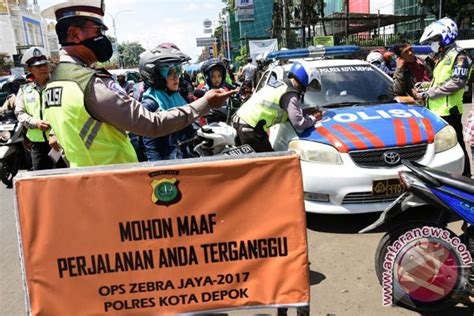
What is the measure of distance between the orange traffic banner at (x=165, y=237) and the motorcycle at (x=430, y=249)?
3.62 feet

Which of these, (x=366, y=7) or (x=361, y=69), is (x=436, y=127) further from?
(x=366, y=7)

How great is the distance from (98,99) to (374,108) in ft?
12.3

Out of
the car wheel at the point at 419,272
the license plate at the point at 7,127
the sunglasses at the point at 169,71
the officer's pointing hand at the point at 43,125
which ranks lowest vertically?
the car wheel at the point at 419,272

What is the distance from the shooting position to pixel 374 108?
520cm

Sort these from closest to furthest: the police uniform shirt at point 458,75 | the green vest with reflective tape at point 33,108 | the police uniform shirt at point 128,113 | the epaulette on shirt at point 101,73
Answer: the police uniform shirt at point 128,113
the epaulette on shirt at point 101,73
the police uniform shirt at point 458,75
the green vest with reflective tape at point 33,108

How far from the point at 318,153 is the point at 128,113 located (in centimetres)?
269

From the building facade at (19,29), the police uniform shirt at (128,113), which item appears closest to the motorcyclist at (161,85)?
the police uniform shirt at (128,113)

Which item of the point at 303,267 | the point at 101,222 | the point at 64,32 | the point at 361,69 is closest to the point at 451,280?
the point at 303,267

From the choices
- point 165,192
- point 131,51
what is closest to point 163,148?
point 165,192

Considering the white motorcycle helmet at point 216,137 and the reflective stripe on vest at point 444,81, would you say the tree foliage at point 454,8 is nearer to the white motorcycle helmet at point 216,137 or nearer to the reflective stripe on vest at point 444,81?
the reflective stripe on vest at point 444,81

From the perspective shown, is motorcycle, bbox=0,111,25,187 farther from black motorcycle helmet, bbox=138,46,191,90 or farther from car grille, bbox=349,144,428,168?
car grille, bbox=349,144,428,168

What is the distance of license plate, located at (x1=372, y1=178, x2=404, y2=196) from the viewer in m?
4.28

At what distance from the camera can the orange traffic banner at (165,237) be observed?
79.2 inches
